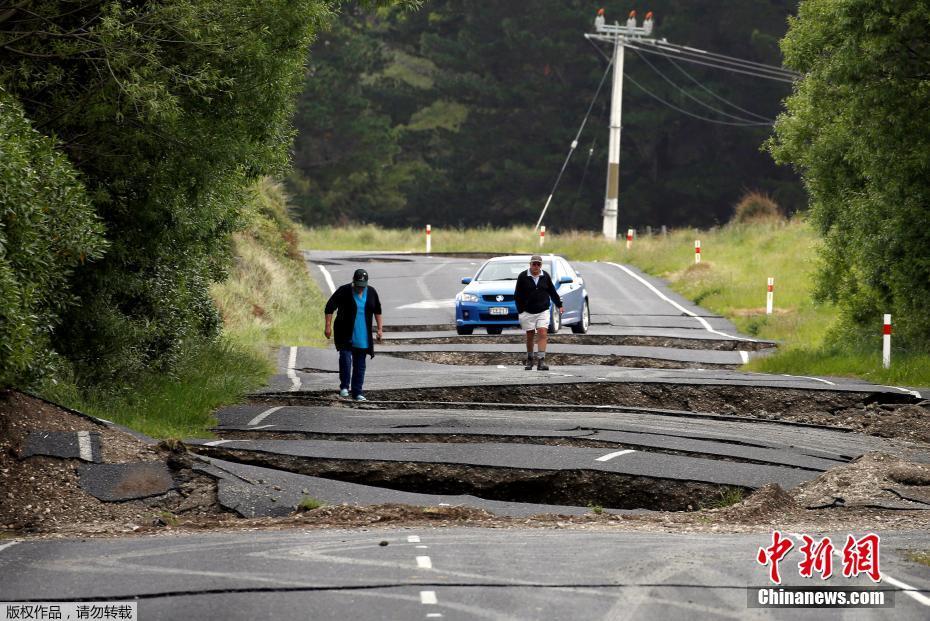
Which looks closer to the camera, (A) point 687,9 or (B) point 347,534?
(B) point 347,534

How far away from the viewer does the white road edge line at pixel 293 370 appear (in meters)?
18.1

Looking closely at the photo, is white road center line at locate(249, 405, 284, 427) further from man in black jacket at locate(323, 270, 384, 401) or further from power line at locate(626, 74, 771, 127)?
power line at locate(626, 74, 771, 127)

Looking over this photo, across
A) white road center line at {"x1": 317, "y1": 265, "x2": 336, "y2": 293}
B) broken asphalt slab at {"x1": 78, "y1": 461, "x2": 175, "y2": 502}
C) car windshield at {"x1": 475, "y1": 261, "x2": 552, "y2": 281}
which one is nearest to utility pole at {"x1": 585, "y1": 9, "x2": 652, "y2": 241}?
white road center line at {"x1": 317, "y1": 265, "x2": 336, "y2": 293}

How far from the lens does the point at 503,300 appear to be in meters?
25.1

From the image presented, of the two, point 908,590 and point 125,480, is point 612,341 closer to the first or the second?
point 125,480

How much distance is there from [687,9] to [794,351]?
158 ft

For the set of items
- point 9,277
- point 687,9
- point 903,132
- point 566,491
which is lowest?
point 566,491

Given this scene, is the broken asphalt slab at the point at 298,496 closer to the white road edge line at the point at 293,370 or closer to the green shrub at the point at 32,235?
the green shrub at the point at 32,235

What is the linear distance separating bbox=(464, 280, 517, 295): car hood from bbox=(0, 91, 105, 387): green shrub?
12.4 meters

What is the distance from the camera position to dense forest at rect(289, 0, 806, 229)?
65875mm

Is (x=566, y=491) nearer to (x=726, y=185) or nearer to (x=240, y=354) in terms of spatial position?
(x=240, y=354)

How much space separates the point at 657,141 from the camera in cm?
6875

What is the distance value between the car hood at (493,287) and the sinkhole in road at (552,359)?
2.30m

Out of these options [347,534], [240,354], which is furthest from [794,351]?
[347,534]
